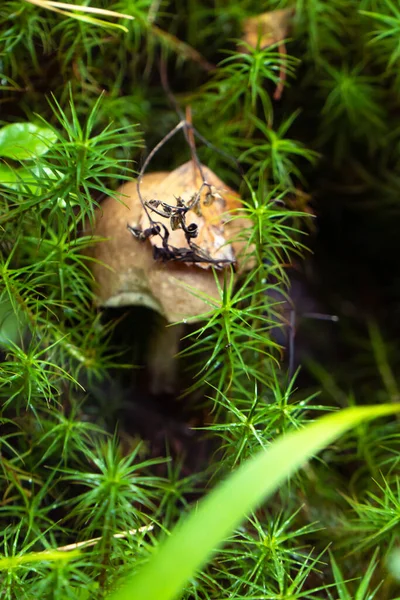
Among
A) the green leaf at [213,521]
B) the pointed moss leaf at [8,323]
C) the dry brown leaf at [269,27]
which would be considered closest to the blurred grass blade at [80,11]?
the dry brown leaf at [269,27]

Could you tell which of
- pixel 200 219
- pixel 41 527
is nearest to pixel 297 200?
pixel 200 219

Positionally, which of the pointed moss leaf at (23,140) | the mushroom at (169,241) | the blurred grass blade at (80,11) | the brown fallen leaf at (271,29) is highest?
the blurred grass blade at (80,11)

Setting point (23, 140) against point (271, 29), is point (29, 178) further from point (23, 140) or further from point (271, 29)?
point (271, 29)

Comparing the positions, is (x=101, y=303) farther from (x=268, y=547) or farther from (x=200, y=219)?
(x=268, y=547)

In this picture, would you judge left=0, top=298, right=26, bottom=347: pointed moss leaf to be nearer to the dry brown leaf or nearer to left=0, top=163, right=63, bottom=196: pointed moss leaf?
left=0, top=163, right=63, bottom=196: pointed moss leaf

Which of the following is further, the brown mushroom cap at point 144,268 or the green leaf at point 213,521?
the brown mushroom cap at point 144,268

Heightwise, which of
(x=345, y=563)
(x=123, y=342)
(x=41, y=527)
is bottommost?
(x=345, y=563)

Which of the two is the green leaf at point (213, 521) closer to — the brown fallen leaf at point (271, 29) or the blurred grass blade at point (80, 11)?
the blurred grass blade at point (80, 11)
